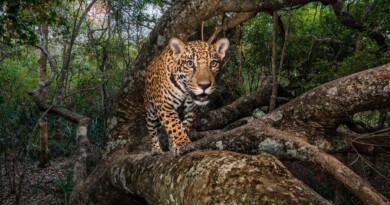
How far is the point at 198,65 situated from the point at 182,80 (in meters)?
0.28

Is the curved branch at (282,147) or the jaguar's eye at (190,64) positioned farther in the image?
the jaguar's eye at (190,64)

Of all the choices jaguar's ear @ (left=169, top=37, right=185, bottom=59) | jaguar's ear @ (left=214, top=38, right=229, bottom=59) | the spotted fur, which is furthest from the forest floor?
jaguar's ear @ (left=214, top=38, right=229, bottom=59)

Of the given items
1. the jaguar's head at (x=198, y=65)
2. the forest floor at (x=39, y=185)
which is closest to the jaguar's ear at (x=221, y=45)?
the jaguar's head at (x=198, y=65)

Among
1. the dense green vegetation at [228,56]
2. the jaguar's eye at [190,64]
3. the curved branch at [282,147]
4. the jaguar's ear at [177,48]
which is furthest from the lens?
the dense green vegetation at [228,56]

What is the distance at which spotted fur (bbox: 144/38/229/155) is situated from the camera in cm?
396

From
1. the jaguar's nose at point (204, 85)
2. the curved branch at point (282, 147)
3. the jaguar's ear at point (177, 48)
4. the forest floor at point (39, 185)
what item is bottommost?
the forest floor at point (39, 185)

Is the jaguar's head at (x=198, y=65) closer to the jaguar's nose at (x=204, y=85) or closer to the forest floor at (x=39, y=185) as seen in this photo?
the jaguar's nose at (x=204, y=85)

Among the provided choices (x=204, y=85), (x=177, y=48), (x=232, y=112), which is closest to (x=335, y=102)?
(x=204, y=85)

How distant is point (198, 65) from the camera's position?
4133 mm

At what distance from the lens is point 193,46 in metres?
4.34

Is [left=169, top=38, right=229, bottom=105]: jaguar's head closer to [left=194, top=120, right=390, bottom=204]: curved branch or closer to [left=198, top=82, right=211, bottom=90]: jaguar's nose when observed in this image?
[left=198, top=82, right=211, bottom=90]: jaguar's nose

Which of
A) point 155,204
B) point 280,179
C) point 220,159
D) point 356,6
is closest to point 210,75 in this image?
point 155,204

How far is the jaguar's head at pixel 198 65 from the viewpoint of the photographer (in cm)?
390

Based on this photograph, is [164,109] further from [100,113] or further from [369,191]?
[100,113]
